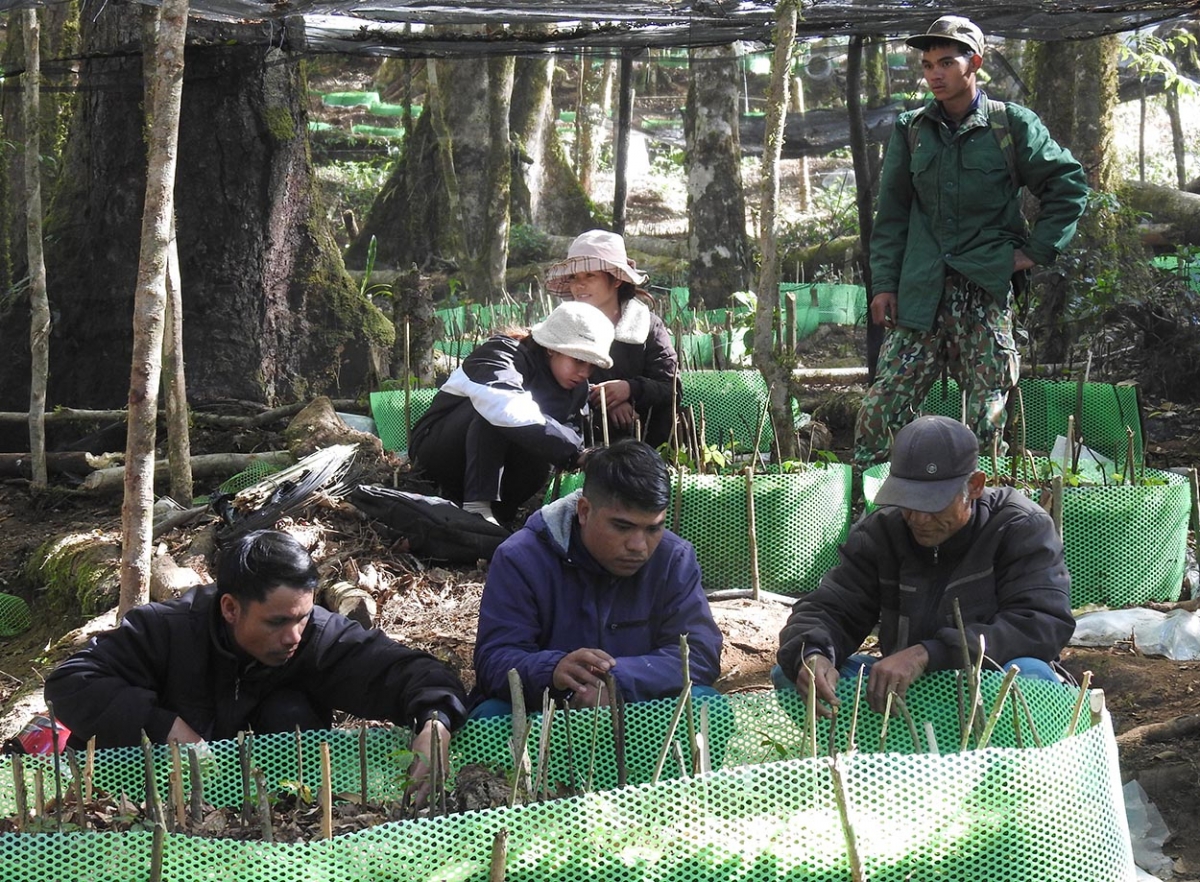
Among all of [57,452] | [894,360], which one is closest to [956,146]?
[894,360]

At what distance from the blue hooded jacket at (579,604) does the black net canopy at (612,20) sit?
3.47 metres

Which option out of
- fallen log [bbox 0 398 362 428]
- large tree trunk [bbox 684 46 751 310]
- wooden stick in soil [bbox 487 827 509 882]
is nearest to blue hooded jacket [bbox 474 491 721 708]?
wooden stick in soil [bbox 487 827 509 882]

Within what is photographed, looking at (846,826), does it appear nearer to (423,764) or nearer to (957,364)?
(423,764)

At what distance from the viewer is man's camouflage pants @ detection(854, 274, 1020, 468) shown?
5391 millimetres

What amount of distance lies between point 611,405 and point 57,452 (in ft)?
10.1

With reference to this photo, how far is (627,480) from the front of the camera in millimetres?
3498

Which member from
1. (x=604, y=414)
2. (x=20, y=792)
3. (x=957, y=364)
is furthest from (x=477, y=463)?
(x=20, y=792)

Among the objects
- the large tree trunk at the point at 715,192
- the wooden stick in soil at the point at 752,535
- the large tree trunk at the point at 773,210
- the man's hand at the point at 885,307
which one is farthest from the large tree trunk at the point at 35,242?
the large tree trunk at the point at 715,192

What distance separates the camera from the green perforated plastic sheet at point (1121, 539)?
505cm

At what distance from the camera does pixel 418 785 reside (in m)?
2.92

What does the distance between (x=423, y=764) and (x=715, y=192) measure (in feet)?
34.5

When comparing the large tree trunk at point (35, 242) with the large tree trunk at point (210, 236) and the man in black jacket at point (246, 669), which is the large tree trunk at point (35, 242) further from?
the man in black jacket at point (246, 669)

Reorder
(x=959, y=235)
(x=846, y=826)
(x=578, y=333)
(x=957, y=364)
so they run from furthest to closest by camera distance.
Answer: (x=957, y=364) < (x=959, y=235) < (x=578, y=333) < (x=846, y=826)

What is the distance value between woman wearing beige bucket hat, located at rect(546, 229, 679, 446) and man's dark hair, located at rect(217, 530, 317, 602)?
2.45 metres
